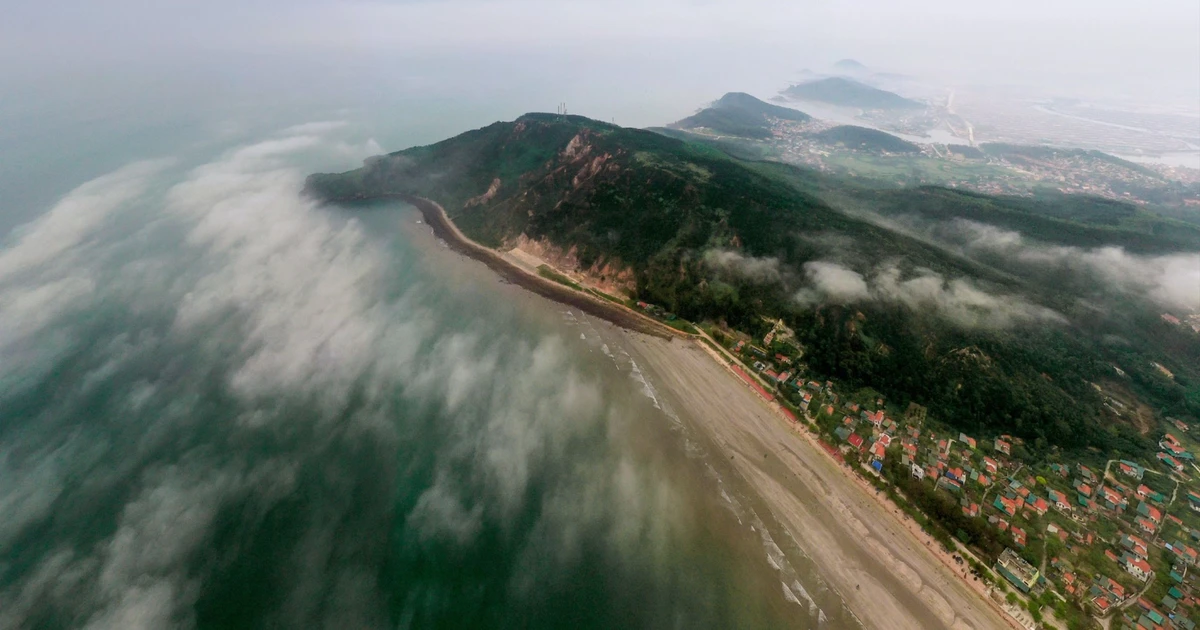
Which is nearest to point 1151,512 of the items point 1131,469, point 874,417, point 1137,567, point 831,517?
point 1131,469

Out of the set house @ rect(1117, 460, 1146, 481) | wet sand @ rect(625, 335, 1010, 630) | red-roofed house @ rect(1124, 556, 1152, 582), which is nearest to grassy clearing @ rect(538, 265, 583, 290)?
wet sand @ rect(625, 335, 1010, 630)

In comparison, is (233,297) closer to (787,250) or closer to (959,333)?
(787,250)

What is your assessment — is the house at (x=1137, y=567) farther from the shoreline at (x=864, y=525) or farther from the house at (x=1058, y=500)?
the shoreline at (x=864, y=525)

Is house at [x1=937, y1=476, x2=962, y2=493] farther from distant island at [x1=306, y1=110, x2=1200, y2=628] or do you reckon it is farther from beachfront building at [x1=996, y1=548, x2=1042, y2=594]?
beachfront building at [x1=996, y1=548, x2=1042, y2=594]

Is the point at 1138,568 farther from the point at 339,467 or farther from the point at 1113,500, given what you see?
the point at 339,467

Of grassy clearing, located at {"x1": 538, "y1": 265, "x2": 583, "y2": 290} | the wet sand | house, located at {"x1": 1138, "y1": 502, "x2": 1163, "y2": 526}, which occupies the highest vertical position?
grassy clearing, located at {"x1": 538, "y1": 265, "x2": 583, "y2": 290}

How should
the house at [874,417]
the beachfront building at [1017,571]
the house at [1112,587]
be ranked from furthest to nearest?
1. the house at [874,417]
2. the beachfront building at [1017,571]
3. the house at [1112,587]

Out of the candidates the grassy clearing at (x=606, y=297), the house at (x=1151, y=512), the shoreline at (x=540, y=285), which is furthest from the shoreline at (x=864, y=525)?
the house at (x=1151, y=512)
